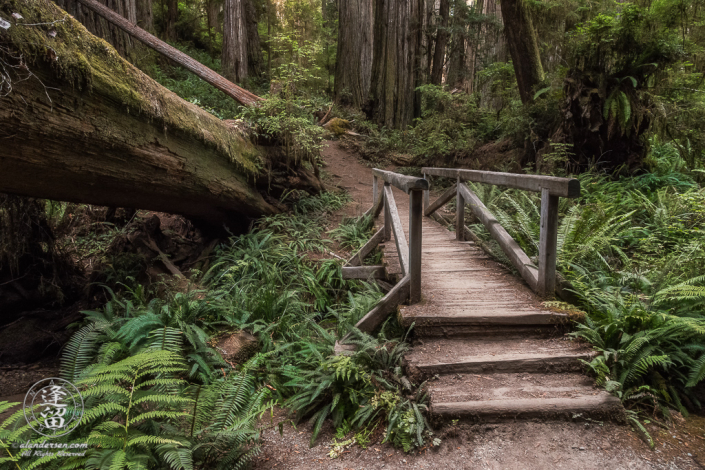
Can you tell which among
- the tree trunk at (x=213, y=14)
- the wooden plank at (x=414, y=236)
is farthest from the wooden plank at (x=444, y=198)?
the tree trunk at (x=213, y=14)

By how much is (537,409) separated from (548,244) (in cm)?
145

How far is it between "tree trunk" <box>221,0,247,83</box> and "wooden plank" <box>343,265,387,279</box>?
10.3 metres

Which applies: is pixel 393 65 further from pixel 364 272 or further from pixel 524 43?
pixel 364 272

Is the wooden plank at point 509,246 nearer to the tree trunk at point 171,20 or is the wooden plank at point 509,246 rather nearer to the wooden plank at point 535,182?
the wooden plank at point 535,182

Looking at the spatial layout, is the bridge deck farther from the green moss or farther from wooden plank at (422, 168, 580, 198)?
the green moss

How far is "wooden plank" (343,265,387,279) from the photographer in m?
4.57

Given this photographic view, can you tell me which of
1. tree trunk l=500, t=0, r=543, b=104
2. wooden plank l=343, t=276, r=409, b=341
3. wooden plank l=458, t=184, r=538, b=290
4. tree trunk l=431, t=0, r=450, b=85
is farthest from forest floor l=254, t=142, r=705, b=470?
tree trunk l=431, t=0, r=450, b=85

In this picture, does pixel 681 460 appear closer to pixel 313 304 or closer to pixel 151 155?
pixel 313 304

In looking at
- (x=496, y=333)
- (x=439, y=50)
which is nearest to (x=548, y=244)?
(x=496, y=333)

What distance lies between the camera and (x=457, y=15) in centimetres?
1594

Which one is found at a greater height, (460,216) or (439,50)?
(439,50)

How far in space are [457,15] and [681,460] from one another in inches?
690

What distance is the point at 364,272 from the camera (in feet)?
15.1

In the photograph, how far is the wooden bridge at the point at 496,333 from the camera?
8.23 ft
